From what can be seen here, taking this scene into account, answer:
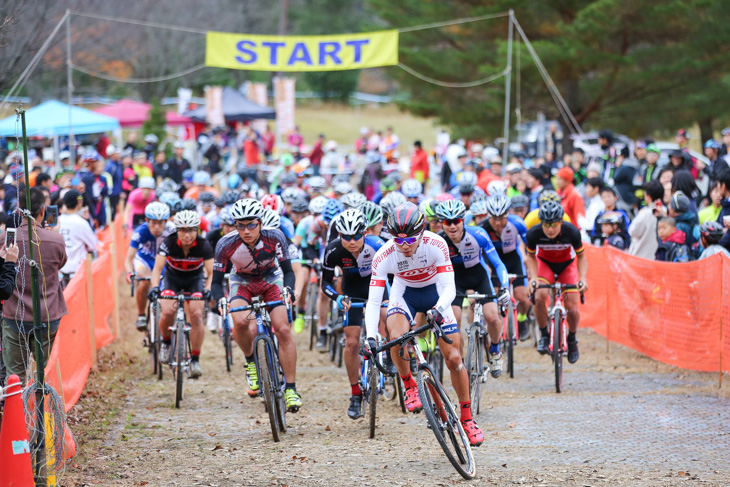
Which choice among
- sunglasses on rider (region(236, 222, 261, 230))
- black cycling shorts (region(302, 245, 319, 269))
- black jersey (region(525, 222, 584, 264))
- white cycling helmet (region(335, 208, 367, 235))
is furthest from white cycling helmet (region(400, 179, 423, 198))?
sunglasses on rider (region(236, 222, 261, 230))

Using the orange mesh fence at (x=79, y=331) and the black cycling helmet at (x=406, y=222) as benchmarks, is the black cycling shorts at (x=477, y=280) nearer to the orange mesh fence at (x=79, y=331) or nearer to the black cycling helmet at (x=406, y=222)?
the black cycling helmet at (x=406, y=222)

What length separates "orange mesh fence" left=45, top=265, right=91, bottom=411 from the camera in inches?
325

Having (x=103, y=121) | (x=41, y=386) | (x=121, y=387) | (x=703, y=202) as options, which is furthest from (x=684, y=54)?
(x=41, y=386)

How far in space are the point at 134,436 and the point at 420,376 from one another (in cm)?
338

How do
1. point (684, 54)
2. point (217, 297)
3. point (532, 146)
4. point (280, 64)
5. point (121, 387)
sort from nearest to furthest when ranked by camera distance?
point (217, 297) < point (121, 387) < point (280, 64) < point (684, 54) < point (532, 146)

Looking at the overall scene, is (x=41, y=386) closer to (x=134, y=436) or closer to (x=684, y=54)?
(x=134, y=436)

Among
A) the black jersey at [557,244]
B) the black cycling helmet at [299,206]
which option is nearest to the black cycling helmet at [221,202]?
the black cycling helmet at [299,206]

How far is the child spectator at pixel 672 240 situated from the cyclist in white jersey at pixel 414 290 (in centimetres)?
550

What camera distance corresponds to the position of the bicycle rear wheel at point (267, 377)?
8352 millimetres

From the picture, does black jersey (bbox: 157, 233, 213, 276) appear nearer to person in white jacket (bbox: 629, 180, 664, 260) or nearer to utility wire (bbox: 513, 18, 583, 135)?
person in white jacket (bbox: 629, 180, 664, 260)

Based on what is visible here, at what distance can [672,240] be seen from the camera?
1241cm

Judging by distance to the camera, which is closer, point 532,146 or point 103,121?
point 103,121

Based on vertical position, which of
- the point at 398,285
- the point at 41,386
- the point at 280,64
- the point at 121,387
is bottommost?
the point at 121,387

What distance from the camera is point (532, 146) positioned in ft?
104
